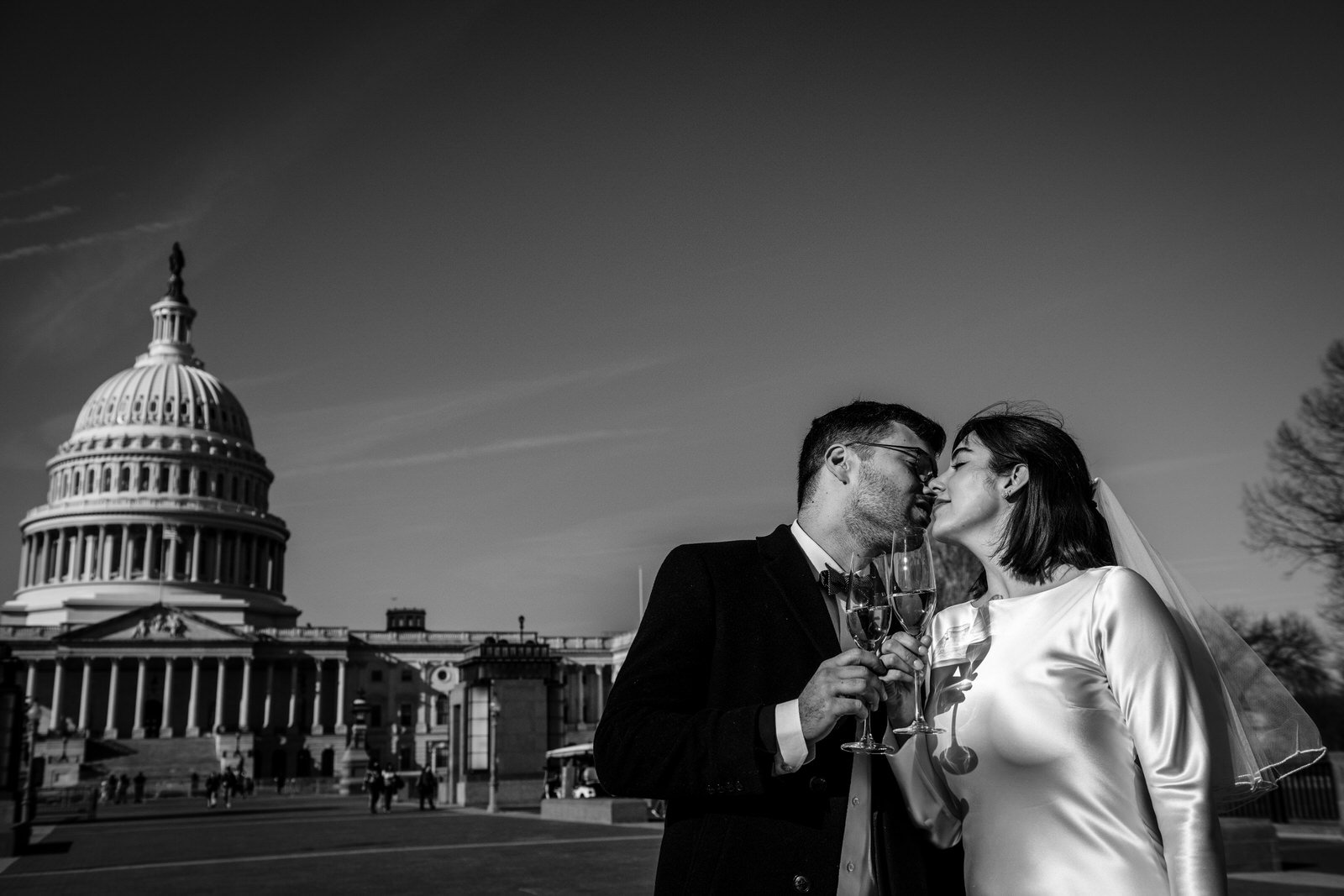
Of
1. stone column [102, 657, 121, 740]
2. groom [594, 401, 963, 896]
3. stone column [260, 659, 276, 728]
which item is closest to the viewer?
groom [594, 401, 963, 896]

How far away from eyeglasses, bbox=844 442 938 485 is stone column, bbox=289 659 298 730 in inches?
4923

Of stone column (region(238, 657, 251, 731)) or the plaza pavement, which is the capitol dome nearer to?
stone column (region(238, 657, 251, 731))

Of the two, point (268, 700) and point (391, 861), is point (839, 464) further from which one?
point (268, 700)

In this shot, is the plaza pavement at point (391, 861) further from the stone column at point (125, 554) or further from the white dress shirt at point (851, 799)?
the stone column at point (125, 554)

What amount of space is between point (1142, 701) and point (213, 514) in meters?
128

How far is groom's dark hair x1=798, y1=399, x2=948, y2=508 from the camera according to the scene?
4.41 metres

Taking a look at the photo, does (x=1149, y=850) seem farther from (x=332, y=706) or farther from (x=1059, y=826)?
(x=332, y=706)

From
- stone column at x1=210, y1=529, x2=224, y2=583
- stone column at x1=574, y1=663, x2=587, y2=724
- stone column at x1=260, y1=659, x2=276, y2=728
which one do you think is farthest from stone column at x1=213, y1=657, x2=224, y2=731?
stone column at x1=574, y1=663, x2=587, y2=724

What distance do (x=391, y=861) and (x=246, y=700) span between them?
350 ft

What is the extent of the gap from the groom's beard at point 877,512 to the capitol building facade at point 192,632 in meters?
103

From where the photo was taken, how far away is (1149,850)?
11.5ft

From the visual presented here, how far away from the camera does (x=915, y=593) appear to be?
352 centimetres

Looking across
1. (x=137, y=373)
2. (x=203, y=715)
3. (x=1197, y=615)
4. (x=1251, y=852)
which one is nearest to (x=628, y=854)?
→ (x=1251, y=852)

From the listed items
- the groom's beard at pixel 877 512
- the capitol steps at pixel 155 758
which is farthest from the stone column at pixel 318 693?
the groom's beard at pixel 877 512
